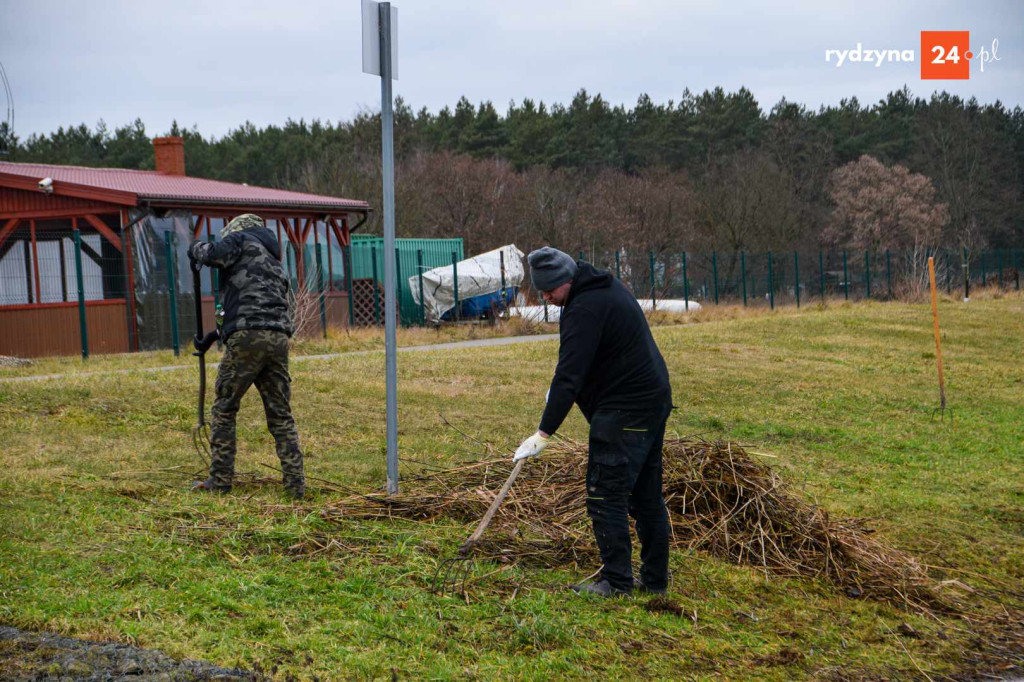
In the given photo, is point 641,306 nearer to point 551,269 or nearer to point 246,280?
point 246,280

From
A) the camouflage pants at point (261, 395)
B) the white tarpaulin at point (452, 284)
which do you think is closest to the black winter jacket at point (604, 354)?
the camouflage pants at point (261, 395)

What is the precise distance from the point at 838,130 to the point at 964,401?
47964mm

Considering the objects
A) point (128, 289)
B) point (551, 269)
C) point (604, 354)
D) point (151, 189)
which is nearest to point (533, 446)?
point (604, 354)

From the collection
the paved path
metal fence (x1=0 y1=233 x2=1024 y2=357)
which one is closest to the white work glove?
the paved path

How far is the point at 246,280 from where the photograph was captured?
6723 mm

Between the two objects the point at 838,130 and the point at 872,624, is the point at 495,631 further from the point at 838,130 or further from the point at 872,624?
the point at 838,130

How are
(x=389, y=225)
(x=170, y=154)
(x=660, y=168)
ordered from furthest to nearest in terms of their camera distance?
(x=660, y=168) → (x=170, y=154) → (x=389, y=225)

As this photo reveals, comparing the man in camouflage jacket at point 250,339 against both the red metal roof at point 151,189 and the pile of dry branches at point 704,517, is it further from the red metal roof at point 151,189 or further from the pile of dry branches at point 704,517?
the red metal roof at point 151,189

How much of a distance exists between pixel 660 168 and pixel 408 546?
46.8 metres

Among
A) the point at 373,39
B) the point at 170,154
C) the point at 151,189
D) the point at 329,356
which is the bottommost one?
the point at 329,356

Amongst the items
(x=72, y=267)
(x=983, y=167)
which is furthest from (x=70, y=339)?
(x=983, y=167)

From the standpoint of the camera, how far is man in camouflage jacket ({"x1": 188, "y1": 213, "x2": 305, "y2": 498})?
6.65 metres

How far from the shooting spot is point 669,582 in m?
5.66

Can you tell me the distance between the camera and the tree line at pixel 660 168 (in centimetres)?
4197
